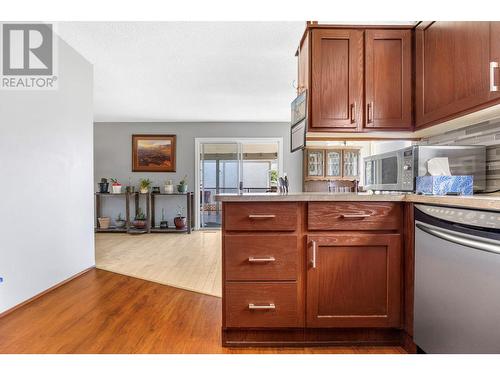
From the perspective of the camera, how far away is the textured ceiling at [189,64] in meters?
3.00

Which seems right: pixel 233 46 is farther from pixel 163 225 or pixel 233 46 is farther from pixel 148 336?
pixel 163 225

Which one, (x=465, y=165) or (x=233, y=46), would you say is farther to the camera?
(x=233, y=46)

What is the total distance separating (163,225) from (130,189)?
99cm

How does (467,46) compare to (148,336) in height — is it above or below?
above

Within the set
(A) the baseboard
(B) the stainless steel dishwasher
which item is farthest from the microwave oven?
Answer: (A) the baseboard

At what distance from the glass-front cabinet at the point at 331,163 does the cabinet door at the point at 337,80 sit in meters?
4.35

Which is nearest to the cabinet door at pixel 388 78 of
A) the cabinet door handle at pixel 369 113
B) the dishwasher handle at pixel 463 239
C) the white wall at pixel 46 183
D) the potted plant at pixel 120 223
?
the cabinet door handle at pixel 369 113

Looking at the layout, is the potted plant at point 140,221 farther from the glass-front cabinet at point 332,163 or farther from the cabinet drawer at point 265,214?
the cabinet drawer at point 265,214

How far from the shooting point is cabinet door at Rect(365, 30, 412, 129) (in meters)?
2.28

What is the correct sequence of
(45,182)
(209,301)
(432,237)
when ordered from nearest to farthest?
(432,237), (209,301), (45,182)

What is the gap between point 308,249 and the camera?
5.97 feet

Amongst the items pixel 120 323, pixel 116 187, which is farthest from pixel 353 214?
pixel 116 187

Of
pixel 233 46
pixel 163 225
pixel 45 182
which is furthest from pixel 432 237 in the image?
pixel 163 225

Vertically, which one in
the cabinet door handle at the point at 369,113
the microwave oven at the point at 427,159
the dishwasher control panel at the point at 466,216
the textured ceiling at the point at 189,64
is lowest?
the dishwasher control panel at the point at 466,216
